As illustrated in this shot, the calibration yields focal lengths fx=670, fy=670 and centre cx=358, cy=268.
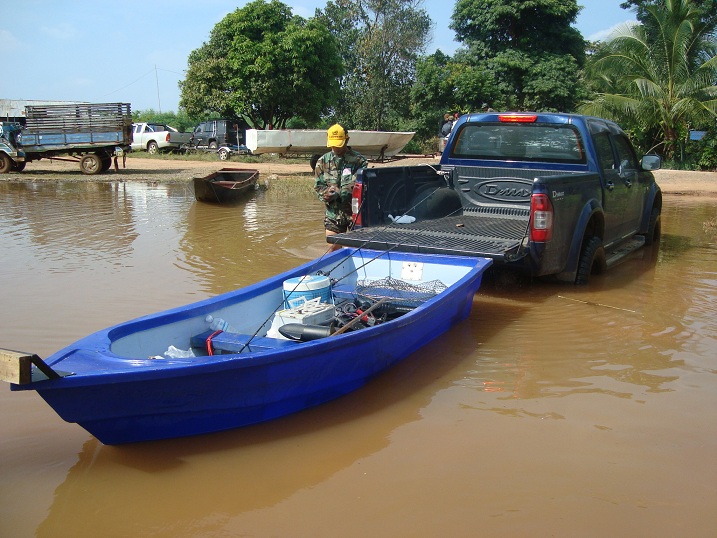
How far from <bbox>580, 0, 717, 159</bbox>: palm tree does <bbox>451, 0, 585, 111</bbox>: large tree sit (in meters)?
5.78

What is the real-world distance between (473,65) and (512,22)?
2.49m

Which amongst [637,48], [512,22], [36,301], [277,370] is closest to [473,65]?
[512,22]

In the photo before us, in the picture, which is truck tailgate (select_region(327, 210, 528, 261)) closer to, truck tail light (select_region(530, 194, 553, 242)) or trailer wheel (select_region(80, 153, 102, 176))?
truck tail light (select_region(530, 194, 553, 242))

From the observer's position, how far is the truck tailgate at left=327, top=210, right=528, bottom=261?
5.85m

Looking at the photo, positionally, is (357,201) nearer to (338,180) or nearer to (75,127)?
(338,180)

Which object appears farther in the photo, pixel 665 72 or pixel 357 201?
pixel 665 72

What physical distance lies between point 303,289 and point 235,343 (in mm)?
1037

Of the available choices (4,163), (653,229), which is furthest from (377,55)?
(653,229)

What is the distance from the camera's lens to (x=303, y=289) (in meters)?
4.95

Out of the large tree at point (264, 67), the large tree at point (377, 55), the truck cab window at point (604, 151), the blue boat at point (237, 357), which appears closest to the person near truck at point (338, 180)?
the blue boat at point (237, 357)

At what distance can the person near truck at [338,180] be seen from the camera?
301 inches

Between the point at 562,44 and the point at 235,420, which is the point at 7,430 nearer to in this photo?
the point at 235,420

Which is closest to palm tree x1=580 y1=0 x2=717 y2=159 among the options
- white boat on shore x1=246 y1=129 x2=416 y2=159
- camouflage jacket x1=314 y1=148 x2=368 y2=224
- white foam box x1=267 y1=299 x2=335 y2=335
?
white boat on shore x1=246 y1=129 x2=416 y2=159

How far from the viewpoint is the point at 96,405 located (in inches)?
126
